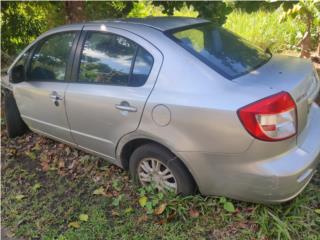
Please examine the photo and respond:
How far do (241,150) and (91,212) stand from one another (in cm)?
154

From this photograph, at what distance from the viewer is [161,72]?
317 centimetres

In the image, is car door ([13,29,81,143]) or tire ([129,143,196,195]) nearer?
tire ([129,143,196,195])

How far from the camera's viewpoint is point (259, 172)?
282cm

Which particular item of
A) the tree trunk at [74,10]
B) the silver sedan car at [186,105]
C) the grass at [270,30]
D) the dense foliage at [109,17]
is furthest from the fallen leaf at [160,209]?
the grass at [270,30]

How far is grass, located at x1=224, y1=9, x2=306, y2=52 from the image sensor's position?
275 inches

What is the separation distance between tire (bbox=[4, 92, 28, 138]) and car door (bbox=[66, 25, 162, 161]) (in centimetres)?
134

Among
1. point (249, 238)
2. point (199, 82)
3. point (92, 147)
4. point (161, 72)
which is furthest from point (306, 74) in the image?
point (92, 147)

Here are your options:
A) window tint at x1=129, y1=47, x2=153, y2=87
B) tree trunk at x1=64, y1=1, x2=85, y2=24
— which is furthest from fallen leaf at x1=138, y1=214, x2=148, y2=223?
tree trunk at x1=64, y1=1, x2=85, y2=24

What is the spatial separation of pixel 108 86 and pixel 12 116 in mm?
2067

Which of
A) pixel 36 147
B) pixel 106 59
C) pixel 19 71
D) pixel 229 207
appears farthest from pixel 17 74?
pixel 229 207

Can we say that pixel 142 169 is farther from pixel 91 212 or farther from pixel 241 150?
pixel 241 150

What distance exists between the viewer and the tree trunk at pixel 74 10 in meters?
6.14

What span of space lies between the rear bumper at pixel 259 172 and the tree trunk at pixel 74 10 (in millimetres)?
3866

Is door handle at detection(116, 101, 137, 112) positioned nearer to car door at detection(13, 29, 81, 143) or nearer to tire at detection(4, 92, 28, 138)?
car door at detection(13, 29, 81, 143)
